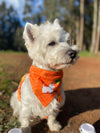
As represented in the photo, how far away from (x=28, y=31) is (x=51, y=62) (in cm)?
68

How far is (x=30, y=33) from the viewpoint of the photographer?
2.34 m

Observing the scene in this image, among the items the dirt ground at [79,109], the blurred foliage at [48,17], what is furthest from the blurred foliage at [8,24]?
the dirt ground at [79,109]

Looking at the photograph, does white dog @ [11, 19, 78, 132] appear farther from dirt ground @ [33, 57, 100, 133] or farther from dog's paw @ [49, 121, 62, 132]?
dirt ground @ [33, 57, 100, 133]

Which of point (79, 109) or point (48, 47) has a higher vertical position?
point (48, 47)

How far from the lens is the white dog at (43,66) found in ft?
7.29

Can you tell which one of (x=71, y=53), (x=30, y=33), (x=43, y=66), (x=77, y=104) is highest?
(x=30, y=33)

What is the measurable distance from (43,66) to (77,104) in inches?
75.6

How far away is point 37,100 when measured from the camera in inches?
93.8

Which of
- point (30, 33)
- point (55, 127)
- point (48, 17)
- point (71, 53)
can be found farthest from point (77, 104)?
point (48, 17)

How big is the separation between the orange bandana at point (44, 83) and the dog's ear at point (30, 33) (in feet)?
1.64

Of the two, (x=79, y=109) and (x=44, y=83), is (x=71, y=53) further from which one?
(x=79, y=109)

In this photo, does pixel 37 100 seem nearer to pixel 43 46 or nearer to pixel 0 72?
pixel 43 46

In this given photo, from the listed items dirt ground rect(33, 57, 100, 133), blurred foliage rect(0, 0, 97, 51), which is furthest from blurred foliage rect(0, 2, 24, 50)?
dirt ground rect(33, 57, 100, 133)

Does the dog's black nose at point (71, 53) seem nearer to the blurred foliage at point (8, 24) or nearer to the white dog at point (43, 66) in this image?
the white dog at point (43, 66)
